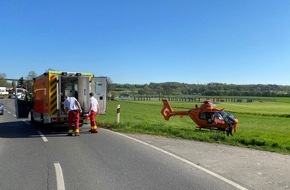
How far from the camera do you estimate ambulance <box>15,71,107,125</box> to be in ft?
54.3

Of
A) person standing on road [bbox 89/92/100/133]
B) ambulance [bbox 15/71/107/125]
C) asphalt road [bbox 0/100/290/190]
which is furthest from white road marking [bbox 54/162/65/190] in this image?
ambulance [bbox 15/71/107/125]

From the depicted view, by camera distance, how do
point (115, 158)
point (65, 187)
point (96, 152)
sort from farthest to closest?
1. point (96, 152)
2. point (115, 158)
3. point (65, 187)

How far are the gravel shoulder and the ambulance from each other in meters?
5.15

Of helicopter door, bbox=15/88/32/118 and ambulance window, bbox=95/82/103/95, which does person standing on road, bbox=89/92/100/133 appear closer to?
ambulance window, bbox=95/82/103/95

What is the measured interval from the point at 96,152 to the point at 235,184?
4817 millimetres

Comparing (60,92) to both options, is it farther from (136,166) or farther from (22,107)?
(136,166)

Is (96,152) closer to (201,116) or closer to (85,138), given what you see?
(85,138)

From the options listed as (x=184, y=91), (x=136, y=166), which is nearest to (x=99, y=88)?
(x=136, y=166)

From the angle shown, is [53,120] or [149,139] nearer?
[149,139]

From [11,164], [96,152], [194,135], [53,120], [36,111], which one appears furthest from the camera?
[36,111]

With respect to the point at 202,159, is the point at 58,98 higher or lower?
higher

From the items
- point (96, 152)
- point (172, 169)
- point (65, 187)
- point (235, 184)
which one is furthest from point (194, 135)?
point (65, 187)

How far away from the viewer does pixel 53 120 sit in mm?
16594

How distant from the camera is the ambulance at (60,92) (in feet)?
54.3
